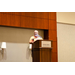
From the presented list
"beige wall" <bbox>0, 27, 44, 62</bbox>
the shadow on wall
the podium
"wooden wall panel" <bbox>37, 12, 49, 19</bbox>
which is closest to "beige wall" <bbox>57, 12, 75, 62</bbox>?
"wooden wall panel" <bbox>37, 12, 49, 19</bbox>

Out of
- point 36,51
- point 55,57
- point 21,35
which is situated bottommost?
point 55,57

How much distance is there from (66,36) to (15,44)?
9.52 ft

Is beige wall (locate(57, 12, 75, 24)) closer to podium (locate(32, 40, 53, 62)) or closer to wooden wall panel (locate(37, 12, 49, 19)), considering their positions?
wooden wall panel (locate(37, 12, 49, 19))

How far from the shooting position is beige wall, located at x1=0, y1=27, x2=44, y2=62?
645 centimetres

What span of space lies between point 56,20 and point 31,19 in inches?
56.1

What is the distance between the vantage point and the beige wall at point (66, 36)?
302 inches

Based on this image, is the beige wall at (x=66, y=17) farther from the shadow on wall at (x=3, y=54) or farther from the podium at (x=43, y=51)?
the podium at (x=43, y=51)

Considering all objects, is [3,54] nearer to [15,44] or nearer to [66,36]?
[15,44]

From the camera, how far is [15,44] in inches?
262

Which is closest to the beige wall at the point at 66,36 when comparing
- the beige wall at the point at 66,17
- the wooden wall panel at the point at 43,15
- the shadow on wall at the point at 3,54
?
the beige wall at the point at 66,17

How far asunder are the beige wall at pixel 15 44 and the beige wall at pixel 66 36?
1776mm

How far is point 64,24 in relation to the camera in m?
7.88
